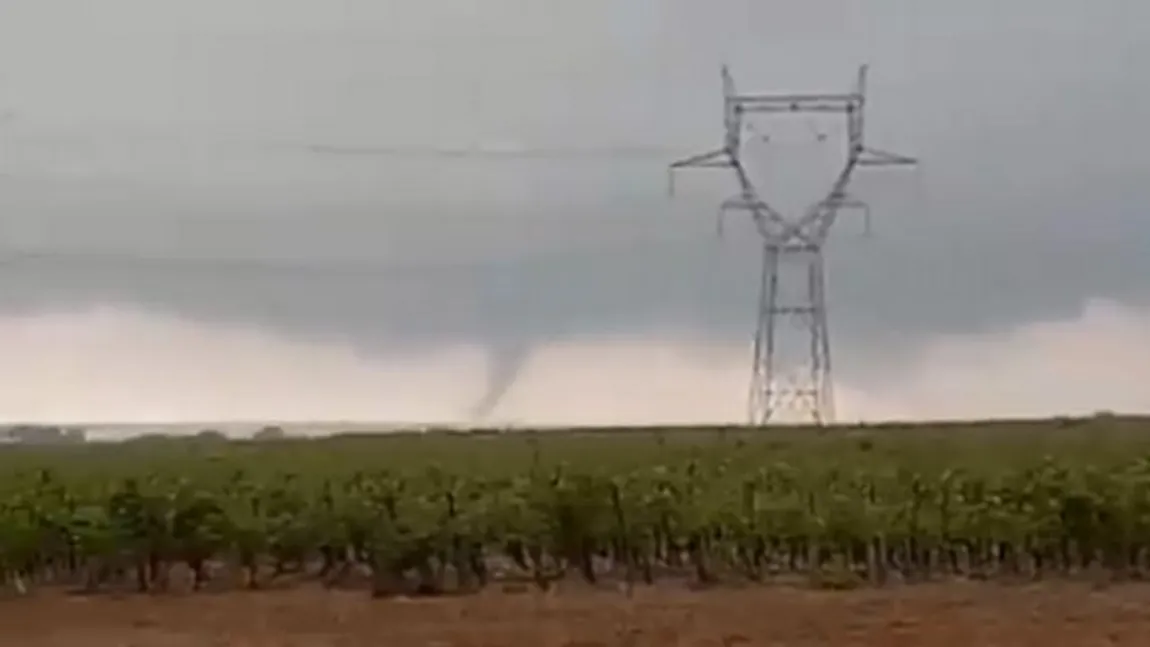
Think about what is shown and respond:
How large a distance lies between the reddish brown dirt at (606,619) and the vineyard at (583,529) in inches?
46.2

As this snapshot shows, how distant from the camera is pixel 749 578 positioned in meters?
24.5

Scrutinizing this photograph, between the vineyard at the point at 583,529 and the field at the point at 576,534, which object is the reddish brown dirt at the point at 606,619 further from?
the vineyard at the point at 583,529

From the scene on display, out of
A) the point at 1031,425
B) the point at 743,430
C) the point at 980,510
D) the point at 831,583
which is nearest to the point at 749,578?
the point at 831,583

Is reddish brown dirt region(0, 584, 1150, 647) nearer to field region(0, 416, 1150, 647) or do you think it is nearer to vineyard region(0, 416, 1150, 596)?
field region(0, 416, 1150, 647)

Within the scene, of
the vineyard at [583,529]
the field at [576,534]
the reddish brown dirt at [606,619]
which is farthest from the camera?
the vineyard at [583,529]

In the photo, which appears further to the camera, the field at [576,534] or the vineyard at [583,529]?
the vineyard at [583,529]

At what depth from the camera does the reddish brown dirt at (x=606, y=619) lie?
18.5 metres

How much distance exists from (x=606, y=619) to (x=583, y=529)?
4.80 m

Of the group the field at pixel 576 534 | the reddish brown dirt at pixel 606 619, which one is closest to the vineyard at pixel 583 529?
the field at pixel 576 534

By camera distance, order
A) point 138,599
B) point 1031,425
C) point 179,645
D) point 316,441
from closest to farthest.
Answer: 1. point 179,645
2. point 138,599
3. point 316,441
4. point 1031,425

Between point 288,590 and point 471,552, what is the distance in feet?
6.98

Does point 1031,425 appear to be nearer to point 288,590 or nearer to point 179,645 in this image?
point 288,590

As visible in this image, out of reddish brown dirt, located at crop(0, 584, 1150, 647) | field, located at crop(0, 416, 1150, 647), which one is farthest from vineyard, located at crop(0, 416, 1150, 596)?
reddish brown dirt, located at crop(0, 584, 1150, 647)

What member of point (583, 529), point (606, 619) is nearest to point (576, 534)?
point (583, 529)
